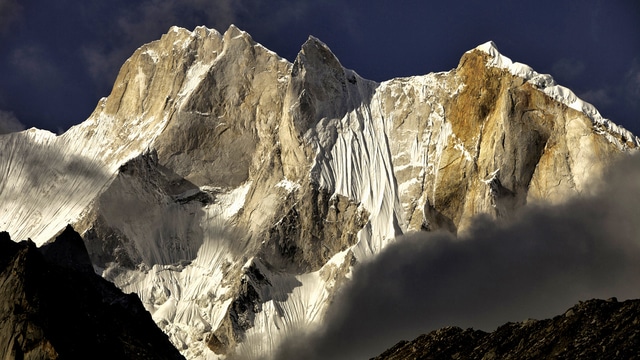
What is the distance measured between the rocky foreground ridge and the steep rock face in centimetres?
2141

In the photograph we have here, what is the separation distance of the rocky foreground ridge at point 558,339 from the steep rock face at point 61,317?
2141 cm

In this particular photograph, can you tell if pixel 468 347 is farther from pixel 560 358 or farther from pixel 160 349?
pixel 160 349

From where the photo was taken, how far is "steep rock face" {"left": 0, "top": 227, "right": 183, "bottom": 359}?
12694 cm

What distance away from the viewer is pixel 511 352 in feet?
378

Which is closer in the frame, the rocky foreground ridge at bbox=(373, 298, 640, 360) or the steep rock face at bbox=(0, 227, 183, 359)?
the rocky foreground ridge at bbox=(373, 298, 640, 360)

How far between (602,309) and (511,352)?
616 centimetres

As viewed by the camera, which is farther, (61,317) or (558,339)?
(61,317)

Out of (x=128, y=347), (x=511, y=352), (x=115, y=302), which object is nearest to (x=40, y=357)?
(x=128, y=347)

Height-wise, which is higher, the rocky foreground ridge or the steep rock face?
the steep rock face

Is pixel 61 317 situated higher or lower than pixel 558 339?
higher

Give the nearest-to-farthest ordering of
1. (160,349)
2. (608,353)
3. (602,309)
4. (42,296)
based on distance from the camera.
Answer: (608,353), (602,309), (42,296), (160,349)

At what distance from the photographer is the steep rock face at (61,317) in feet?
416

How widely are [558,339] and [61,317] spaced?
36.2 metres

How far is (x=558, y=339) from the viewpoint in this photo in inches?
4429
